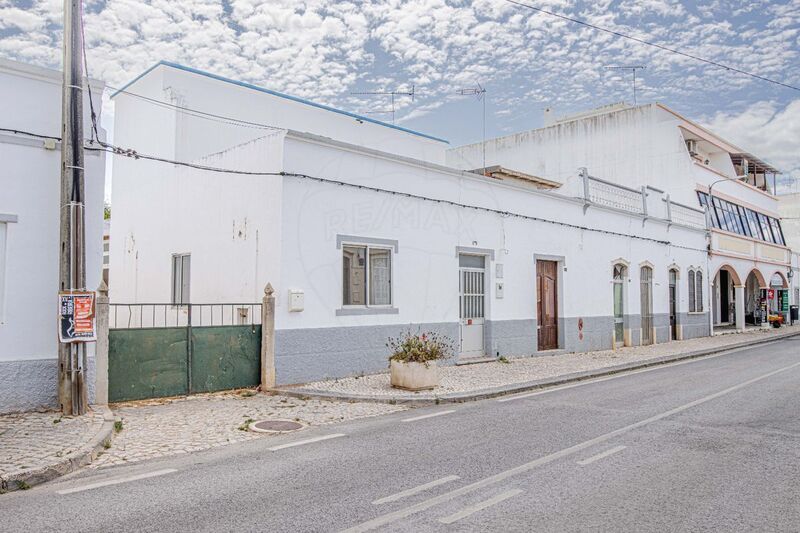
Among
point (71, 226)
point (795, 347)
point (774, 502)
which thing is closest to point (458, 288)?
point (71, 226)

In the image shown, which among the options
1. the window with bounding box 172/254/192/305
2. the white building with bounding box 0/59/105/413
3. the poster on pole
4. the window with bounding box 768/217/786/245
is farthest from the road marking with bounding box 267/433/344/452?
the window with bounding box 768/217/786/245

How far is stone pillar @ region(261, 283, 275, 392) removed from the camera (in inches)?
452

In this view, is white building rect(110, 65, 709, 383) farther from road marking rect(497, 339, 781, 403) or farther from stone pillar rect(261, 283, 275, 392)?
road marking rect(497, 339, 781, 403)

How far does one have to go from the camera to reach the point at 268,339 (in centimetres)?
1152

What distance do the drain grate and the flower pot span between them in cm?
308

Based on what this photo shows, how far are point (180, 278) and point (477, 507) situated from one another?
459 inches

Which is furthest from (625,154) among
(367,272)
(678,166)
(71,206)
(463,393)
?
(71,206)

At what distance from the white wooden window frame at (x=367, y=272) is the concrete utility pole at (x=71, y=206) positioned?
513 centimetres

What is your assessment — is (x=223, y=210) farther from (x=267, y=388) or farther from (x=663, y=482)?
(x=663, y=482)

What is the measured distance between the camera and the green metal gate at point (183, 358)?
1010 cm

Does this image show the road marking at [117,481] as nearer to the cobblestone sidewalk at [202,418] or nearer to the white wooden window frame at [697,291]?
the cobblestone sidewalk at [202,418]

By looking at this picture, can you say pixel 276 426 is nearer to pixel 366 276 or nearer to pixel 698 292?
pixel 366 276

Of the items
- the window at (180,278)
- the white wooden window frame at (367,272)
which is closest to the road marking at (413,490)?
the white wooden window frame at (367,272)

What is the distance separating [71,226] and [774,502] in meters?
9.19
